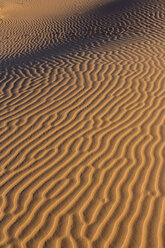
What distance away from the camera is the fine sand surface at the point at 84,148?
3096 millimetres

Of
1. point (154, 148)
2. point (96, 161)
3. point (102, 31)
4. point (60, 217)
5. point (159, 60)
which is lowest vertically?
point (60, 217)

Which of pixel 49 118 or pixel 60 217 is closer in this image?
pixel 60 217

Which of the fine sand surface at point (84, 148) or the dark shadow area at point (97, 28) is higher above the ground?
the dark shadow area at point (97, 28)

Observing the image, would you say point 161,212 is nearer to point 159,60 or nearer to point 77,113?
point 77,113

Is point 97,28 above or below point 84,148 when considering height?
above

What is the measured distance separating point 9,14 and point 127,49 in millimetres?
11611

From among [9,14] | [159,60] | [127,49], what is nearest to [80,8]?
[9,14]

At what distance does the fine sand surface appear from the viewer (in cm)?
310

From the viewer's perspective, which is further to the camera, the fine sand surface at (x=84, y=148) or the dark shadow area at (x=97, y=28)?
the dark shadow area at (x=97, y=28)

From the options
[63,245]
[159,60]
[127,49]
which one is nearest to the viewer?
[63,245]

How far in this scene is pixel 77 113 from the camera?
5176 mm

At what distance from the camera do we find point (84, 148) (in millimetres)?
4277

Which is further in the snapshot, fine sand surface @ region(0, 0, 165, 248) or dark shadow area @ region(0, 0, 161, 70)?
dark shadow area @ region(0, 0, 161, 70)

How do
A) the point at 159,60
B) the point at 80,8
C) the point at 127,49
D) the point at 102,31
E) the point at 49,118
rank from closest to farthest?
the point at 49,118, the point at 159,60, the point at 127,49, the point at 102,31, the point at 80,8
